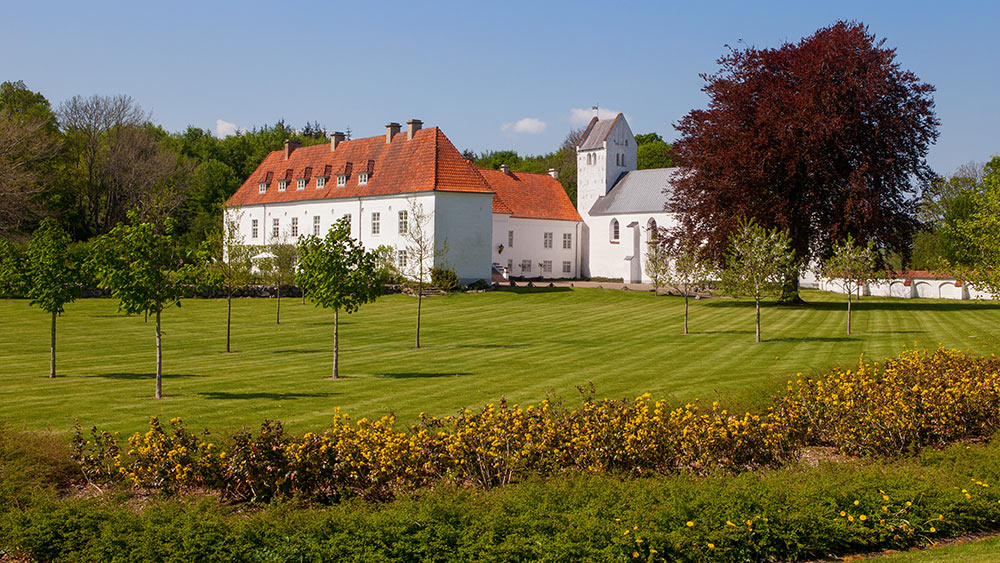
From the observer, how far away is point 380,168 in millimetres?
56812

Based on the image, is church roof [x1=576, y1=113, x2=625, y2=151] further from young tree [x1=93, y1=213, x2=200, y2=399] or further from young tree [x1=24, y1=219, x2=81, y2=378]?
young tree [x1=93, y1=213, x2=200, y2=399]

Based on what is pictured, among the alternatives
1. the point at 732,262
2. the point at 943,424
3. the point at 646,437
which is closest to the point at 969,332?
the point at 732,262

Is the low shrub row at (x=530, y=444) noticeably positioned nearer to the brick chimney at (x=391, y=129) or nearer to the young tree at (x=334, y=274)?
the young tree at (x=334, y=274)

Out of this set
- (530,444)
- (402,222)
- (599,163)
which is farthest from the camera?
(599,163)

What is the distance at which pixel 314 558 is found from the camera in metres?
7.68

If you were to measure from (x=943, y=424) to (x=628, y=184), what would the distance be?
58.0m

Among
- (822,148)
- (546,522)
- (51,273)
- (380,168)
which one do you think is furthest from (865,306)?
(546,522)

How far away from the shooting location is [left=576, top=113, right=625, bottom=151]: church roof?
228ft

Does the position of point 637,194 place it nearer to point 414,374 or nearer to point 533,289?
point 533,289

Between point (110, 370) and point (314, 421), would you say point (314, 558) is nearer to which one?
point (314, 421)

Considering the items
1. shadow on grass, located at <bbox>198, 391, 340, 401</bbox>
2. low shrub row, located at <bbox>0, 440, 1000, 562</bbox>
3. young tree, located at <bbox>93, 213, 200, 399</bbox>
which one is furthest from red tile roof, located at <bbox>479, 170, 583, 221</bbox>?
low shrub row, located at <bbox>0, 440, 1000, 562</bbox>

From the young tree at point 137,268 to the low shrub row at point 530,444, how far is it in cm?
618

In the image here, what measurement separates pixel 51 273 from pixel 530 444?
1391 centimetres

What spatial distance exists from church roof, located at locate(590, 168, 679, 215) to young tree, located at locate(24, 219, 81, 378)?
50.2m
